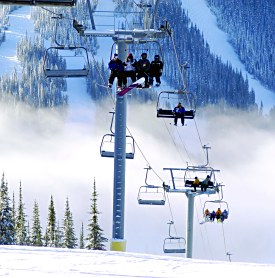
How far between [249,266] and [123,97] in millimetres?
8642

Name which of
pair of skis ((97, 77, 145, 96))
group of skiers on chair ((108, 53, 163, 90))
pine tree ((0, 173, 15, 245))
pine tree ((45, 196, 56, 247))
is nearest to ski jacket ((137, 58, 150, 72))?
group of skiers on chair ((108, 53, 163, 90))

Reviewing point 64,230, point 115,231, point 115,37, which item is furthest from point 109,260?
point 64,230

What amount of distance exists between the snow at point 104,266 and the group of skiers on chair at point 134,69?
746cm

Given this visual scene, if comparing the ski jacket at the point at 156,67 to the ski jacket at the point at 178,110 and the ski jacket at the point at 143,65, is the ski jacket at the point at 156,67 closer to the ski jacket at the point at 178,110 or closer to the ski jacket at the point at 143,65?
the ski jacket at the point at 143,65

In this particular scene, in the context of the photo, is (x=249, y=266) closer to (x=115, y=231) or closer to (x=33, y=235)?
(x=115, y=231)

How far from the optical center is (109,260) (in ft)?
46.1

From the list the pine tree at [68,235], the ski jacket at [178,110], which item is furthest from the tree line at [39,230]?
the ski jacket at [178,110]

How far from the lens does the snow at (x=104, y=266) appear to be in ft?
40.9

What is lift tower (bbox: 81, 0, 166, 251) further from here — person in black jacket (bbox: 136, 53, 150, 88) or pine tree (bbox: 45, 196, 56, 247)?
pine tree (bbox: 45, 196, 56, 247)

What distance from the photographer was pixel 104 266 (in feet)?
43.6

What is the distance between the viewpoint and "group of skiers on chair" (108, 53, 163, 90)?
71.1ft

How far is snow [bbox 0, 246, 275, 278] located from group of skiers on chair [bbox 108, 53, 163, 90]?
7.46m

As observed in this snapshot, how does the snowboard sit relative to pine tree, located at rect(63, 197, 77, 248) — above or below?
above

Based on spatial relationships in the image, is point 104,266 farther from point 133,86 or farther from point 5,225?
point 5,225
